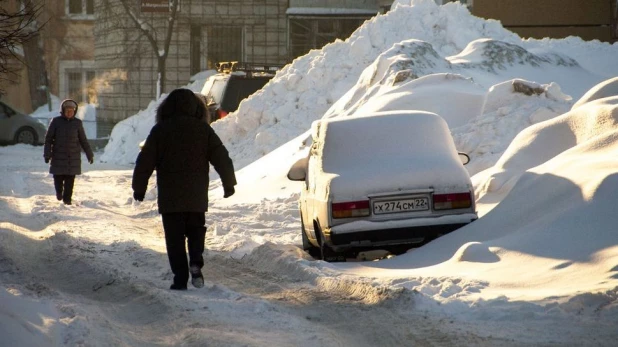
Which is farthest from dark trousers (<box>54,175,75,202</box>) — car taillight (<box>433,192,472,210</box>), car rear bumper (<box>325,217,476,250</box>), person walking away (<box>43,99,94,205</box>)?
car taillight (<box>433,192,472,210</box>)

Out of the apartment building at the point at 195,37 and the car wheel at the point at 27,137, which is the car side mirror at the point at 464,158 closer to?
the car wheel at the point at 27,137

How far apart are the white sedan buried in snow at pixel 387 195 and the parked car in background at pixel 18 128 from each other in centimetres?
2826

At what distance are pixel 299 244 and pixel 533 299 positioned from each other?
5608mm

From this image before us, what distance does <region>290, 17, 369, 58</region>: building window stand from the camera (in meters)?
45.1

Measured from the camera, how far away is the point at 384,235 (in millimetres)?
10977

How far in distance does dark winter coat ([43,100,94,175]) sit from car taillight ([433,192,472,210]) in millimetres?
8208

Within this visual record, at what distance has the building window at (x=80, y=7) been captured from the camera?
5625 centimetres

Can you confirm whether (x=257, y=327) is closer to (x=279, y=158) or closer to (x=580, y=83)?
(x=279, y=158)

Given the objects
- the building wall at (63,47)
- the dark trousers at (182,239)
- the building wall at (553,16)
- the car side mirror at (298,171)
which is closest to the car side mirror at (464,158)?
the car side mirror at (298,171)

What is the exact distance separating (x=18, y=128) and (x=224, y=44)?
10.4 meters

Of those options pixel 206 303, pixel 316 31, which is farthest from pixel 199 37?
pixel 206 303

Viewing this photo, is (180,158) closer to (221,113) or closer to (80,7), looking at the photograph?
(221,113)

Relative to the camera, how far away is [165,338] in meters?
7.20

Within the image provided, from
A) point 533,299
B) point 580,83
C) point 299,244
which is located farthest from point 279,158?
point 533,299
